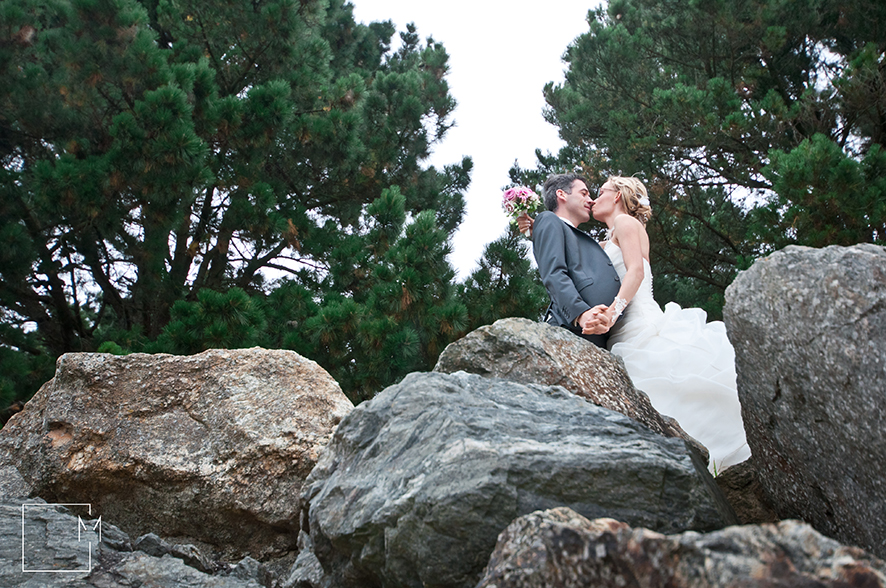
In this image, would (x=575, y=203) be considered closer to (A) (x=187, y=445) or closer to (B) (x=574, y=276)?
(B) (x=574, y=276)

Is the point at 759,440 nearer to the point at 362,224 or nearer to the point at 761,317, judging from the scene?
the point at 761,317

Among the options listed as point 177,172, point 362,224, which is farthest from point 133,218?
point 362,224

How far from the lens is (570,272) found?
3438 millimetres

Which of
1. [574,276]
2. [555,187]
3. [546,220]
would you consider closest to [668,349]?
[574,276]

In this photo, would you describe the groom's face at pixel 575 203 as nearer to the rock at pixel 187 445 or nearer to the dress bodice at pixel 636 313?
the dress bodice at pixel 636 313

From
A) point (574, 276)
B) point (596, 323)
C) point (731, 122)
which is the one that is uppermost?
point (731, 122)

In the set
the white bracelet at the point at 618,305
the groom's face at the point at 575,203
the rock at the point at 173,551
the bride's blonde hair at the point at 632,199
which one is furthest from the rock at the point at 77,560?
the bride's blonde hair at the point at 632,199

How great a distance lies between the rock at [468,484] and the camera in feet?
4.40

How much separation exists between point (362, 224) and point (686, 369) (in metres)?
5.20

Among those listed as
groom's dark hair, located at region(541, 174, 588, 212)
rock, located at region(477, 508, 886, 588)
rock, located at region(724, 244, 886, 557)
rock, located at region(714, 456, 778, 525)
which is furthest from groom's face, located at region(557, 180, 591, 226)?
rock, located at region(477, 508, 886, 588)

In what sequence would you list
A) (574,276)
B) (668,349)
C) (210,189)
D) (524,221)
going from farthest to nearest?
(210,189), (524,221), (574,276), (668,349)

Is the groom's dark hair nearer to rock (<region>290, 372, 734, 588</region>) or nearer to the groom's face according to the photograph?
the groom's face

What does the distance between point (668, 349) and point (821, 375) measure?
67.8 inches

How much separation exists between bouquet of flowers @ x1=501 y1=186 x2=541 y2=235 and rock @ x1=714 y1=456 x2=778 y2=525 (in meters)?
2.20
